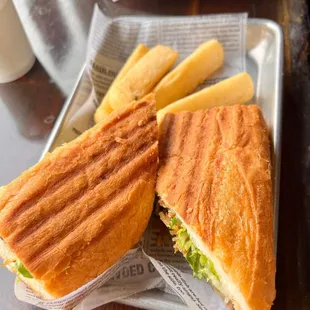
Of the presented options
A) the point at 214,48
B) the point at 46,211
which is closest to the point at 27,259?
the point at 46,211

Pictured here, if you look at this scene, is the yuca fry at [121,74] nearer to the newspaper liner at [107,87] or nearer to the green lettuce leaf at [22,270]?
the newspaper liner at [107,87]

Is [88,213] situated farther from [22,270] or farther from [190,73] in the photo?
[190,73]

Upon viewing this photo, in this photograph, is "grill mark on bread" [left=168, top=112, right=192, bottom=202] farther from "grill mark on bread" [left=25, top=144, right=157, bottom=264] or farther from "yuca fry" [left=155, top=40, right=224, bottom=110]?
"yuca fry" [left=155, top=40, right=224, bottom=110]

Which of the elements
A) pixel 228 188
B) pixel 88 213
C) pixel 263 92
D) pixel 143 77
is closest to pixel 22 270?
pixel 88 213

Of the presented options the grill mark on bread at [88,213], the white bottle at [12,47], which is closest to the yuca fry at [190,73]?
the grill mark on bread at [88,213]

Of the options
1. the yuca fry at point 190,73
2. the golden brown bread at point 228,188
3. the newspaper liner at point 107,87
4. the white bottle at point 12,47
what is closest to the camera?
the golden brown bread at point 228,188

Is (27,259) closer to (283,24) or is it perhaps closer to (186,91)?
(186,91)
